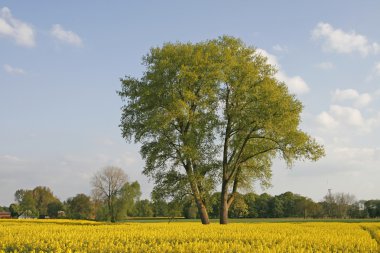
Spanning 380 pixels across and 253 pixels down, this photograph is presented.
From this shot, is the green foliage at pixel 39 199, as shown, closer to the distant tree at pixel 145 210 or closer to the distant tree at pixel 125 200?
the distant tree at pixel 145 210

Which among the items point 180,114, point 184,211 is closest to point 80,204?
point 184,211

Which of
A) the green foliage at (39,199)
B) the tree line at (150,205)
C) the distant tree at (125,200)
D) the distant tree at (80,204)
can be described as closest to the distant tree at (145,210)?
the tree line at (150,205)

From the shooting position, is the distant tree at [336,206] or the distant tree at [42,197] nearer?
the distant tree at [336,206]

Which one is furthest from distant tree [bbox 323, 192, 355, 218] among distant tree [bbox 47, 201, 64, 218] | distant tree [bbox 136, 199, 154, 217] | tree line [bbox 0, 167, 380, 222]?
distant tree [bbox 47, 201, 64, 218]

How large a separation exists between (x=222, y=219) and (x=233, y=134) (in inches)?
285

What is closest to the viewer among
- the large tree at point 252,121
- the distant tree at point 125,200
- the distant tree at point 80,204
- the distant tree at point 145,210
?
the large tree at point 252,121

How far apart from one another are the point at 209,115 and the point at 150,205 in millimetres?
34531

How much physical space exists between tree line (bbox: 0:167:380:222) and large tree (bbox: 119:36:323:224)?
7.23ft

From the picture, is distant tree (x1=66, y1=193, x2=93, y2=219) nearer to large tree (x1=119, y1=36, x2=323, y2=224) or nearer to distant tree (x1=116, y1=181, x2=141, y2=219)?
distant tree (x1=116, y1=181, x2=141, y2=219)

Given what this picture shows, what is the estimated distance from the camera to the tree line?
37062 millimetres

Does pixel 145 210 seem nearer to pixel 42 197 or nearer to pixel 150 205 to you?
pixel 42 197

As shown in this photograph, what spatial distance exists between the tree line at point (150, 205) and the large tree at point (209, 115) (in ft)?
7.23

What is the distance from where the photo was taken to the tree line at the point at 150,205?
122ft

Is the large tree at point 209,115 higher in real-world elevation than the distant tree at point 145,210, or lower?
higher
